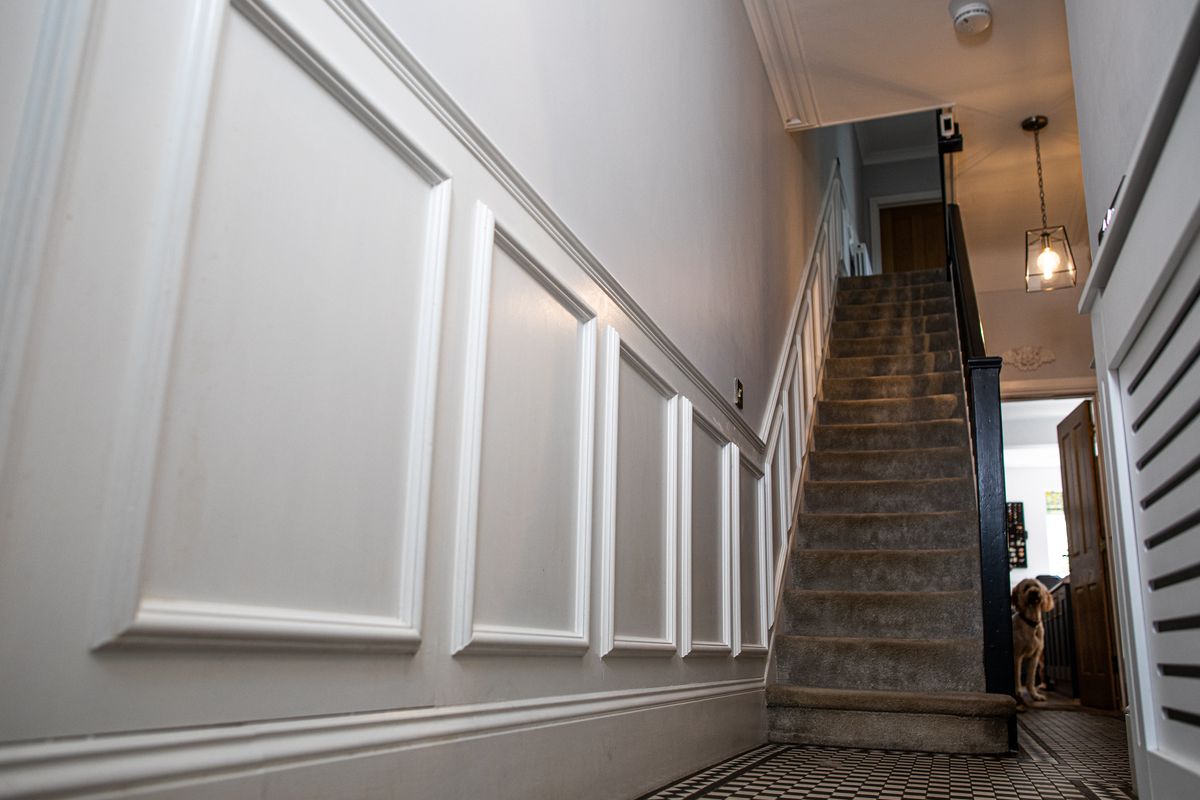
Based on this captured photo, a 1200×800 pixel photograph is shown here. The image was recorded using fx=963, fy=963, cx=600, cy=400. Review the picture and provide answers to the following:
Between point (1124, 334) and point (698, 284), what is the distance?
1.52m

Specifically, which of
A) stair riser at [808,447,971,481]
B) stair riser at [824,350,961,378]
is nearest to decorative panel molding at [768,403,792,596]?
stair riser at [808,447,971,481]

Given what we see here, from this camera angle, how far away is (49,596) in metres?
0.83

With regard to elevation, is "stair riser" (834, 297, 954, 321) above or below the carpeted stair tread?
above

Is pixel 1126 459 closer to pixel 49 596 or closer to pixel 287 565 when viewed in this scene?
pixel 287 565

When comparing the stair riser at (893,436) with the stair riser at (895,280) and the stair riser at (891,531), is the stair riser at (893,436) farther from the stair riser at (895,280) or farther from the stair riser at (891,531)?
the stair riser at (895,280)

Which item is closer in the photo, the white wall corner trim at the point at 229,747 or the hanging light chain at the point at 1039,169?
the white wall corner trim at the point at 229,747

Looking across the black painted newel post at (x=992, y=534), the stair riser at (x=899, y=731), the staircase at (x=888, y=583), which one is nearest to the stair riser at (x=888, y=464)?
the staircase at (x=888, y=583)

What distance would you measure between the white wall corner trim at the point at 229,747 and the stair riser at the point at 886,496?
10.5ft

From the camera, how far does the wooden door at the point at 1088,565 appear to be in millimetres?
6121

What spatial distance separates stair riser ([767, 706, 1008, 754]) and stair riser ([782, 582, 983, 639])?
0.53 metres

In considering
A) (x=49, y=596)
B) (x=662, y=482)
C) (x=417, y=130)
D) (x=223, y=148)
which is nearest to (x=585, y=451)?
(x=662, y=482)

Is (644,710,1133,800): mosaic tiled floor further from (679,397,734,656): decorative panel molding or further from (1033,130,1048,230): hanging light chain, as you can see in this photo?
(1033,130,1048,230): hanging light chain

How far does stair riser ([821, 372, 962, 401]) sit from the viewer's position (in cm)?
567

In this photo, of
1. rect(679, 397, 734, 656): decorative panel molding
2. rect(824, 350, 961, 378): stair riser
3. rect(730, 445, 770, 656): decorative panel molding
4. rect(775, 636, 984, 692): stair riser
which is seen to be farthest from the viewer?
rect(824, 350, 961, 378): stair riser
